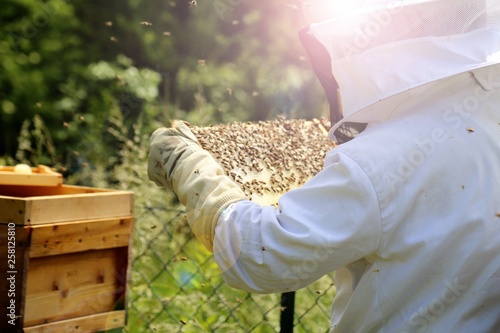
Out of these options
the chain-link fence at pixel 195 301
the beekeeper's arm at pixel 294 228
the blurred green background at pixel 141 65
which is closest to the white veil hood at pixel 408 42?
the beekeeper's arm at pixel 294 228

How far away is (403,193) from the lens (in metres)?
1.86

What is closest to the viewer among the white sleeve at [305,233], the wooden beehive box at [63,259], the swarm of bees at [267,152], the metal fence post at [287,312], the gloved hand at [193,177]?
the white sleeve at [305,233]

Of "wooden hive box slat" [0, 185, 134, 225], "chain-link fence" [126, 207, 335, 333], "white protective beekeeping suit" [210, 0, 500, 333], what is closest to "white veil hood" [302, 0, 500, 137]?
"white protective beekeeping suit" [210, 0, 500, 333]

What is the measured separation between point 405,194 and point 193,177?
0.71 metres

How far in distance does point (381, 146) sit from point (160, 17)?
6390 millimetres

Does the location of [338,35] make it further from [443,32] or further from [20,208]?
[20,208]

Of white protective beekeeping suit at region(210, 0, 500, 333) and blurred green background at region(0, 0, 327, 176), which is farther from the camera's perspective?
blurred green background at region(0, 0, 327, 176)

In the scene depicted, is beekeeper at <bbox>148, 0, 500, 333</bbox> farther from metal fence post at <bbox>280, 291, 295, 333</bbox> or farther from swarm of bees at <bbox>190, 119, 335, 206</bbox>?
metal fence post at <bbox>280, 291, 295, 333</bbox>

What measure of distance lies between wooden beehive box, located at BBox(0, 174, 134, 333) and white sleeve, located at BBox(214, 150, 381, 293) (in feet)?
3.44

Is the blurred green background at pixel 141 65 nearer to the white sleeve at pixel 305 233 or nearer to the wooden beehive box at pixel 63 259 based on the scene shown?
the wooden beehive box at pixel 63 259

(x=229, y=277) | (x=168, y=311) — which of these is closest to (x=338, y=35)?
(x=229, y=277)

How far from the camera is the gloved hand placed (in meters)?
2.11

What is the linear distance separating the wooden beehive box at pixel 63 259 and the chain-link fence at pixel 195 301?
53 centimetres

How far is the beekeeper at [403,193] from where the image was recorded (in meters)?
1.86
